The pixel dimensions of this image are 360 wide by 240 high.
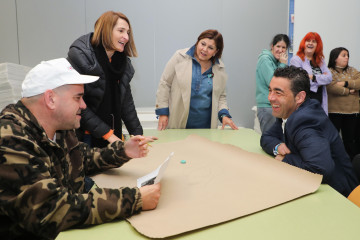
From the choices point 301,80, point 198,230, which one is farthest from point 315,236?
point 301,80

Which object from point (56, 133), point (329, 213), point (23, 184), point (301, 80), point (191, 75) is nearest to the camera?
point (23, 184)

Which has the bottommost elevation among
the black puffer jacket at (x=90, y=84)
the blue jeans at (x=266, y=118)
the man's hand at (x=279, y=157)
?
the blue jeans at (x=266, y=118)

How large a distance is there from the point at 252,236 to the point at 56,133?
30.1 inches

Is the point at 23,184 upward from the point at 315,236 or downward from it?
upward

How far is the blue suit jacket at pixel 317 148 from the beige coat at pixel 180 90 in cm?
102

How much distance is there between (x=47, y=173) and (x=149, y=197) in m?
0.32

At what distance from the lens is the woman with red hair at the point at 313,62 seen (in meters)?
3.29

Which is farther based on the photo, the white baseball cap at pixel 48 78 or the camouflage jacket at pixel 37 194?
the white baseball cap at pixel 48 78

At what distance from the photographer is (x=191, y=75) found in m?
2.49

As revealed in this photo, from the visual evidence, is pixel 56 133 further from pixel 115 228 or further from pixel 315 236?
pixel 315 236

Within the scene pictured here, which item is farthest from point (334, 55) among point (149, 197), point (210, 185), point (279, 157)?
point (149, 197)

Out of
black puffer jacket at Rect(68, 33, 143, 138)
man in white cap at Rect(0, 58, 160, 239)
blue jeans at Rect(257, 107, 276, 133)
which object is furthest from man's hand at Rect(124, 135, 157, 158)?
blue jeans at Rect(257, 107, 276, 133)

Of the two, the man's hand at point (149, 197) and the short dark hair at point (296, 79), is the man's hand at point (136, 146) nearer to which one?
the man's hand at point (149, 197)

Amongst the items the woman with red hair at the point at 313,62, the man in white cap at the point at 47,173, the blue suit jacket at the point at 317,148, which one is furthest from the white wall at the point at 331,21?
the man in white cap at the point at 47,173
